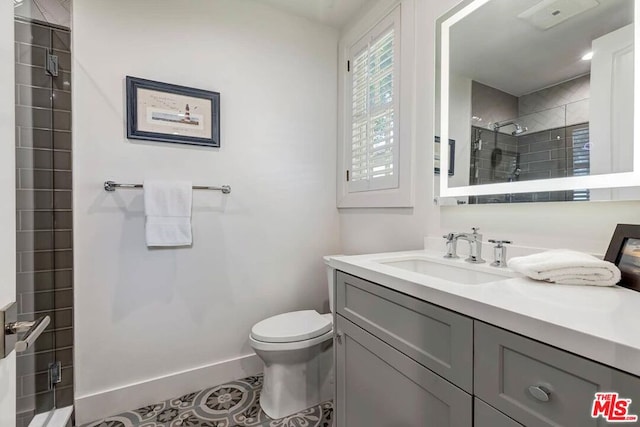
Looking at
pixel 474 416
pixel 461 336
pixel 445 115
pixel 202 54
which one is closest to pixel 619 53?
pixel 445 115

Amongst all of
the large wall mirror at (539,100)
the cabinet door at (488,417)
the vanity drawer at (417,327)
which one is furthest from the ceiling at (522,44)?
the cabinet door at (488,417)

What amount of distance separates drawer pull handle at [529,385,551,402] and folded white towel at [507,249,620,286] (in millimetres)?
365

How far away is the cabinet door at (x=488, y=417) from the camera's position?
2.00 ft

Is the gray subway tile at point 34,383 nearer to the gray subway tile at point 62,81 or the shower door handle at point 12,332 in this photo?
the shower door handle at point 12,332

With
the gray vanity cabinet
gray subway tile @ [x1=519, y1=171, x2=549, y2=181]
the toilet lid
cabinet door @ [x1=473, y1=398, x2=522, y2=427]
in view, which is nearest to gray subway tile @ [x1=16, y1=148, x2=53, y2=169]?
the toilet lid

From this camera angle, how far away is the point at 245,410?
1589mm

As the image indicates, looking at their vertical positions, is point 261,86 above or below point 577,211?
above

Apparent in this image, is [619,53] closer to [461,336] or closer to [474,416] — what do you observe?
[461,336]

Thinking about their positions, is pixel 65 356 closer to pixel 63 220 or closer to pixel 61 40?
pixel 63 220

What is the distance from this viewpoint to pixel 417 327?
2.73 feet

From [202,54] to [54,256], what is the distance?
137 centimetres

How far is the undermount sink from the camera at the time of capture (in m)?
1.10

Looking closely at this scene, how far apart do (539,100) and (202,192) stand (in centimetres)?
173

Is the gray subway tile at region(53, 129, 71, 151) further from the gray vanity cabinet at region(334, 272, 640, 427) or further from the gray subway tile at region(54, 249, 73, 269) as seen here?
the gray vanity cabinet at region(334, 272, 640, 427)
